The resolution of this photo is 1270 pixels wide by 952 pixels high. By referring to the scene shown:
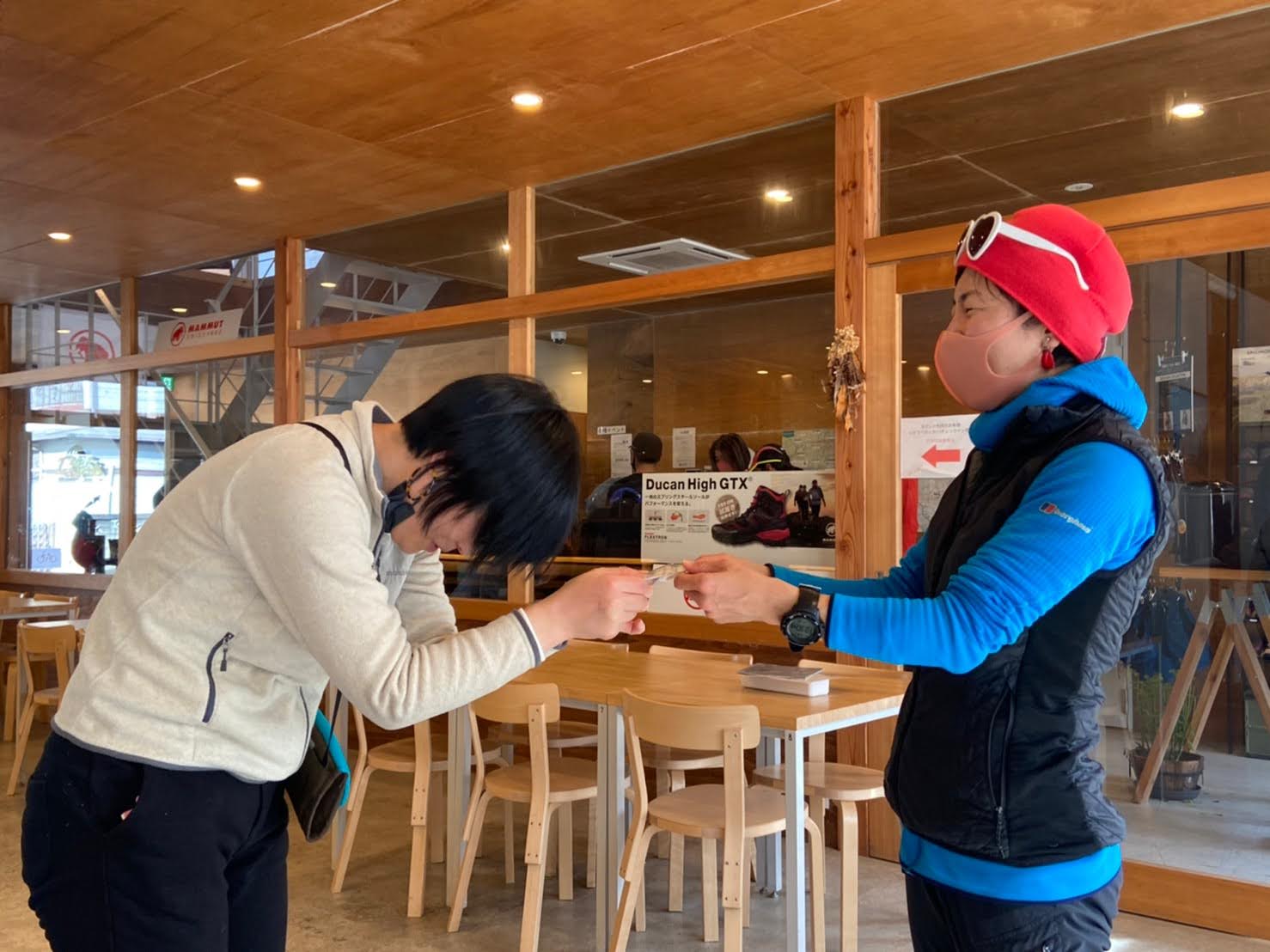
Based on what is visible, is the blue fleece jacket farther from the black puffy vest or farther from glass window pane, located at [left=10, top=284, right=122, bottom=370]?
glass window pane, located at [left=10, top=284, right=122, bottom=370]

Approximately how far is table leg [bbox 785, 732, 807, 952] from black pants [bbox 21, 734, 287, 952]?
6.02ft

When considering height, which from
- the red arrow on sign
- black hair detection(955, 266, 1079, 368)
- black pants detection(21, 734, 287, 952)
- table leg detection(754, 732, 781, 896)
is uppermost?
black hair detection(955, 266, 1079, 368)

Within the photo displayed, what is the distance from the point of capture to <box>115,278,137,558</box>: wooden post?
27.5 feet

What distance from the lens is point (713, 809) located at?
328 centimetres

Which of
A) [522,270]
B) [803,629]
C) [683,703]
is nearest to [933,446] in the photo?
[683,703]

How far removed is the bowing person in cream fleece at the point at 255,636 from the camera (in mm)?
1335

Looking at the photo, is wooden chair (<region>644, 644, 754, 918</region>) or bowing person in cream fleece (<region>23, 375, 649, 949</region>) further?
wooden chair (<region>644, 644, 754, 918</region>)

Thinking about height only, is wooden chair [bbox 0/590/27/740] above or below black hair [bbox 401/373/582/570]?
below

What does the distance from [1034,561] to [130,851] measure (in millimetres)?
1130

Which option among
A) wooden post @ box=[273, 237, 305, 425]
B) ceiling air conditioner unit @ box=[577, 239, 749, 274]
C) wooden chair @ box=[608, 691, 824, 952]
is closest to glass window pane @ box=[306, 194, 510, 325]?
wooden post @ box=[273, 237, 305, 425]

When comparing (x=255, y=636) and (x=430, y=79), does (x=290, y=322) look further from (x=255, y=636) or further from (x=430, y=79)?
(x=255, y=636)

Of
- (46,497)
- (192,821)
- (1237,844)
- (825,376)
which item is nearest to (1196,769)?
(1237,844)

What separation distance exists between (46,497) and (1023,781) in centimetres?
937

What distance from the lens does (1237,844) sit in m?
3.71
